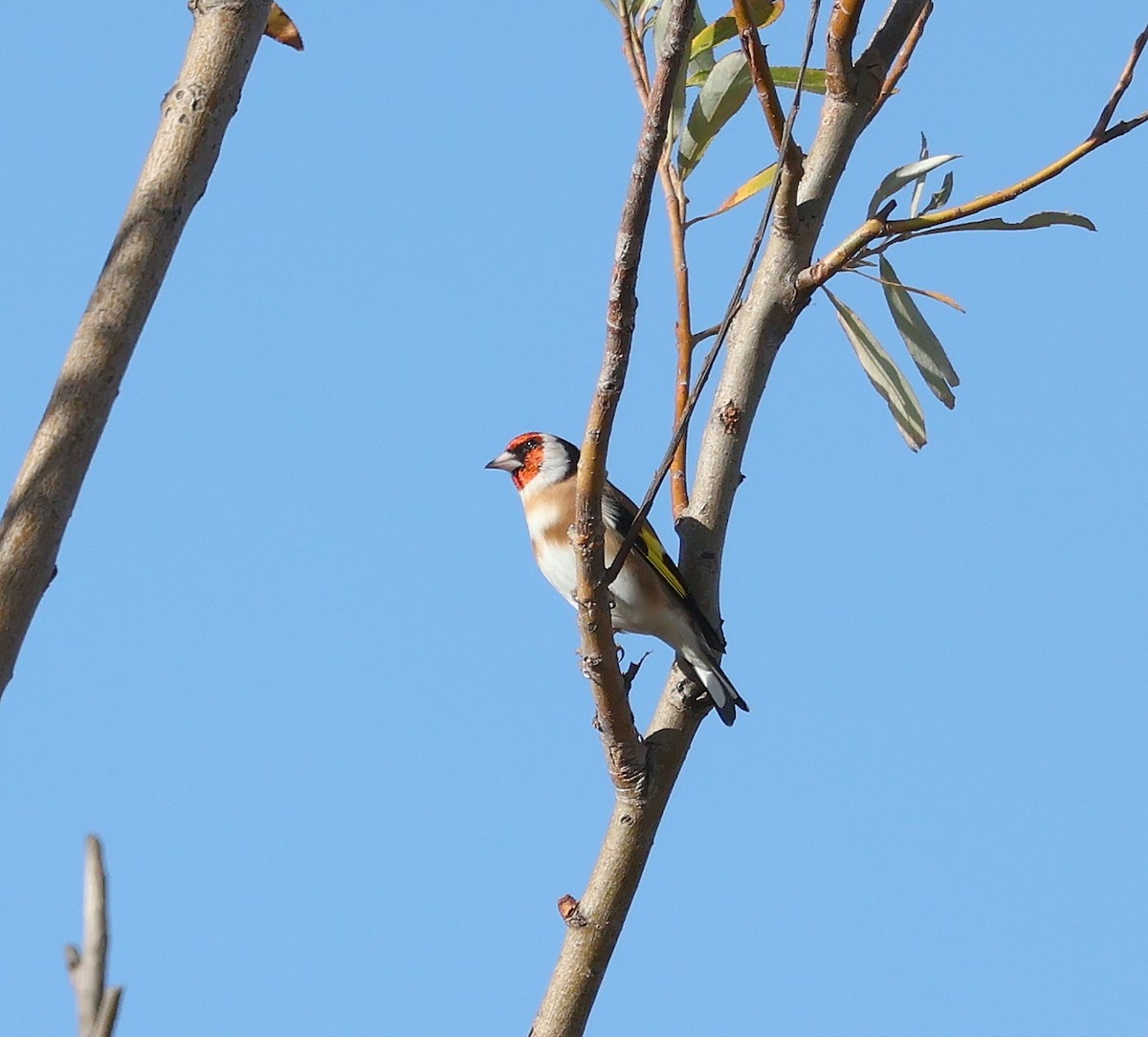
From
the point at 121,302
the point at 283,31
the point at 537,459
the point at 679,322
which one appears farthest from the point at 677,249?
the point at 537,459

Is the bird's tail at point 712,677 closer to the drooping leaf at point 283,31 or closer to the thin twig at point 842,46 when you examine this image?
the thin twig at point 842,46

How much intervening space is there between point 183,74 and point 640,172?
55cm

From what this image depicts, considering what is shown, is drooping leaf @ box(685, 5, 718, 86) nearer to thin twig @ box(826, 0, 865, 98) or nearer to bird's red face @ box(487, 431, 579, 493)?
thin twig @ box(826, 0, 865, 98)

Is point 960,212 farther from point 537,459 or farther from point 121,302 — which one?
point 537,459

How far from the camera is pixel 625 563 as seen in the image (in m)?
3.31

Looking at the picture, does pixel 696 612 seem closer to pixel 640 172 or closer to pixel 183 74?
pixel 640 172

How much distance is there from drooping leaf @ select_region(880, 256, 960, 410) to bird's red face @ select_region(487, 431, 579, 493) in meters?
1.61

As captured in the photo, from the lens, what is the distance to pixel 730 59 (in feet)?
11.0

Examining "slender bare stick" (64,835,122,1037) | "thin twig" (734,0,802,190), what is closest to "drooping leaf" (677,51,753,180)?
"thin twig" (734,0,802,190)

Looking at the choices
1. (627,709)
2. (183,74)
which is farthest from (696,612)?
(183,74)

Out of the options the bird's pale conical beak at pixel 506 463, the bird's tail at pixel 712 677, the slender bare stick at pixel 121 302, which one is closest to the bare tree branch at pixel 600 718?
the bird's tail at pixel 712 677

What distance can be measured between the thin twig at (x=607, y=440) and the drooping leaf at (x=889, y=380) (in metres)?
1.14

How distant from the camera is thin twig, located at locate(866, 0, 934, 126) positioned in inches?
114

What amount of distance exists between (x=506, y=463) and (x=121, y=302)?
11.1 feet
